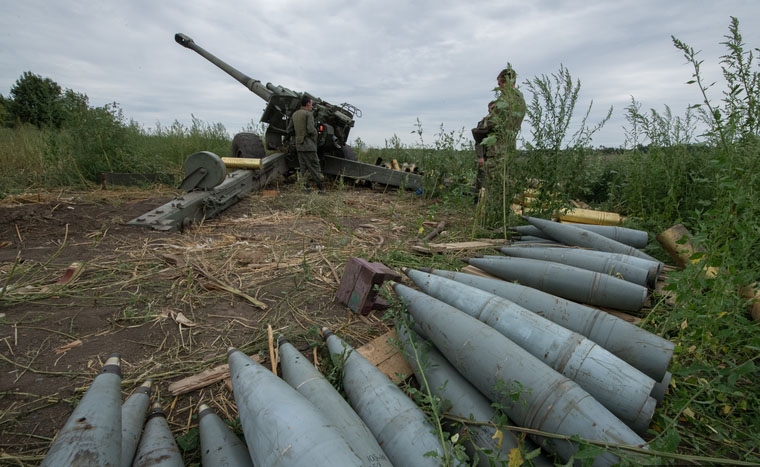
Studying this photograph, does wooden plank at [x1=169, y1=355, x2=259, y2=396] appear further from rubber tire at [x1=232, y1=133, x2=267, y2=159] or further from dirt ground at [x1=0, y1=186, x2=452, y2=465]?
rubber tire at [x1=232, y1=133, x2=267, y2=159]

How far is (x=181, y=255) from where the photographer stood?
3.64 m

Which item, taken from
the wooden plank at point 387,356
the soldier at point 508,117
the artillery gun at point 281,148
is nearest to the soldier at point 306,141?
the artillery gun at point 281,148

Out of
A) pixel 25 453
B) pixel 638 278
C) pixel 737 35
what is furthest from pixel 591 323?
pixel 25 453

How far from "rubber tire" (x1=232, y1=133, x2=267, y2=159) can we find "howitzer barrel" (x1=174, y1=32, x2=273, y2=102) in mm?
965

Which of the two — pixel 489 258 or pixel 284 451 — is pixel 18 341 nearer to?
pixel 284 451

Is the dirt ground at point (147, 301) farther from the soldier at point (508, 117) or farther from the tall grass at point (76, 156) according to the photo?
the tall grass at point (76, 156)

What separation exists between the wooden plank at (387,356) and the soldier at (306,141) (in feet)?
19.4

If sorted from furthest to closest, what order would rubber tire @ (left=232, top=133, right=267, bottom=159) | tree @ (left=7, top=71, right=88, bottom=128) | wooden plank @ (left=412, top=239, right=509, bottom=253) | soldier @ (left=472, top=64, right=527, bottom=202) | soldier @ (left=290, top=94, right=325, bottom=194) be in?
tree @ (left=7, top=71, right=88, bottom=128), rubber tire @ (left=232, top=133, right=267, bottom=159), soldier @ (left=290, top=94, right=325, bottom=194), soldier @ (left=472, top=64, right=527, bottom=202), wooden plank @ (left=412, top=239, right=509, bottom=253)

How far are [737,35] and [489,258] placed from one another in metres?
2.11

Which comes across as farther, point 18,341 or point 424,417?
point 18,341

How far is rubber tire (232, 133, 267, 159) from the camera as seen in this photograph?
333 inches

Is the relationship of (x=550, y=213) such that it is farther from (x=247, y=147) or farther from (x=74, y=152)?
(x=74, y=152)

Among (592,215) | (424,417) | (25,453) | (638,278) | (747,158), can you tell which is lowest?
(25,453)

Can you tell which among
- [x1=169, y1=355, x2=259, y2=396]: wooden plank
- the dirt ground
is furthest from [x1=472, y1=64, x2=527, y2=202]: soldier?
[x1=169, y1=355, x2=259, y2=396]: wooden plank
